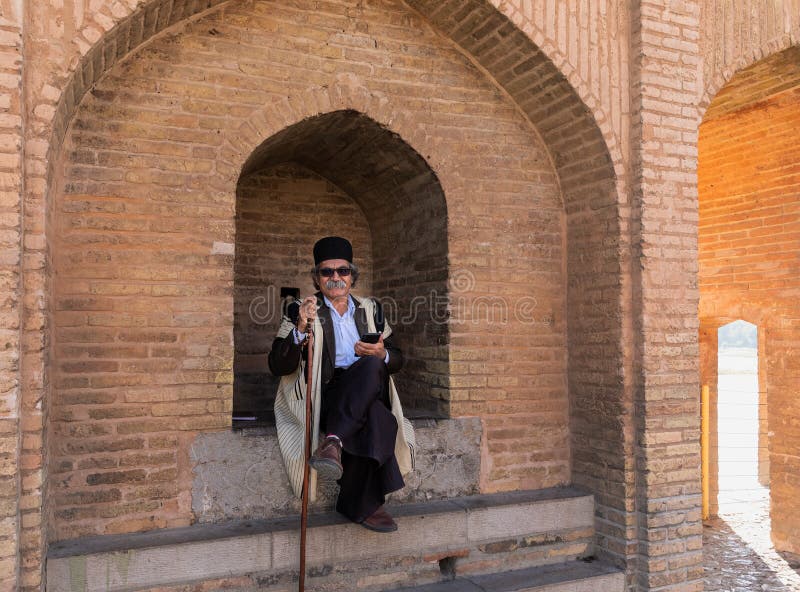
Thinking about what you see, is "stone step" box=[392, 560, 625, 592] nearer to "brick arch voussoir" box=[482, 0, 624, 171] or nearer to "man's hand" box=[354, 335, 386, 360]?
"man's hand" box=[354, 335, 386, 360]

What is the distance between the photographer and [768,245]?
7176 mm

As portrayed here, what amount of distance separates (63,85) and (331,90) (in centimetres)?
167

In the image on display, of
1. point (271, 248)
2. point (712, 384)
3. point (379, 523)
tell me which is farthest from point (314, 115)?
point (712, 384)

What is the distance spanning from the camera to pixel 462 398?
504 cm

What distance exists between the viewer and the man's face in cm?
445

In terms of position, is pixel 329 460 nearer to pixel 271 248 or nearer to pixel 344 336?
pixel 344 336

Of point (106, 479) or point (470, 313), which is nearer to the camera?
point (106, 479)

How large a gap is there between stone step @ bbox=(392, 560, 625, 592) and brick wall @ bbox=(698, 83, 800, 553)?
3.01 metres

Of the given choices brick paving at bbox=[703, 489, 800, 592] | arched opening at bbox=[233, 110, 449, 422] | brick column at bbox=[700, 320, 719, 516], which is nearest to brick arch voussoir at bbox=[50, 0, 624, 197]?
arched opening at bbox=[233, 110, 449, 422]

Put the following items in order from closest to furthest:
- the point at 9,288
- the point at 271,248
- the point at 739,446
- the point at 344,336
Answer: the point at 9,288, the point at 344,336, the point at 271,248, the point at 739,446

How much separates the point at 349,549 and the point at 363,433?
0.81 m

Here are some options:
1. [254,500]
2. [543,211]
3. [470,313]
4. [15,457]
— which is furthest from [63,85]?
[543,211]

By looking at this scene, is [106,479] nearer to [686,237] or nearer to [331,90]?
[331,90]

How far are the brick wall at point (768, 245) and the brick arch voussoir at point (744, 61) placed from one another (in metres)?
1.24
